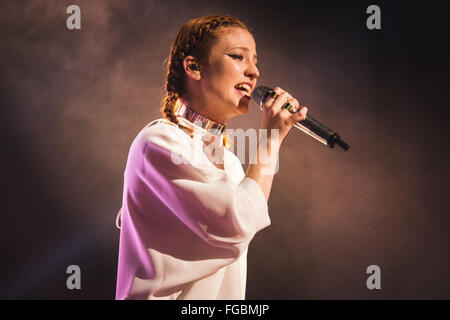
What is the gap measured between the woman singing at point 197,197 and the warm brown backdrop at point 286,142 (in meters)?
1.14

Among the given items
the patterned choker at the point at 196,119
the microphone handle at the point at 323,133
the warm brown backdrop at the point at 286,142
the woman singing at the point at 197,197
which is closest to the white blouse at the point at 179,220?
the woman singing at the point at 197,197

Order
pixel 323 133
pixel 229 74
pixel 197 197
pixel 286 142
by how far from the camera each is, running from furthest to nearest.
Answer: pixel 286 142, pixel 229 74, pixel 323 133, pixel 197 197

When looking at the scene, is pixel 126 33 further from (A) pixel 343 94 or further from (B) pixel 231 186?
(B) pixel 231 186

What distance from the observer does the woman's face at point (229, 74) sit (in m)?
1.15

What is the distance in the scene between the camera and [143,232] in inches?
38.4

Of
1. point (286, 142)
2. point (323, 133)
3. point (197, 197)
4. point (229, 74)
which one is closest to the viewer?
point (197, 197)

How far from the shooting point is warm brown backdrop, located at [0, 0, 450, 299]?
2.22 m

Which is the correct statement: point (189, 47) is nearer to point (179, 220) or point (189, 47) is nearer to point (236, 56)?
point (236, 56)

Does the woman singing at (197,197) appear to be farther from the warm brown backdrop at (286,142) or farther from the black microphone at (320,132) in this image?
the warm brown backdrop at (286,142)

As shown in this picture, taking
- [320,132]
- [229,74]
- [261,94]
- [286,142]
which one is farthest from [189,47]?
[286,142]

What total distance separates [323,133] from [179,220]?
1.51 feet

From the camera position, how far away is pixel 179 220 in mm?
942
